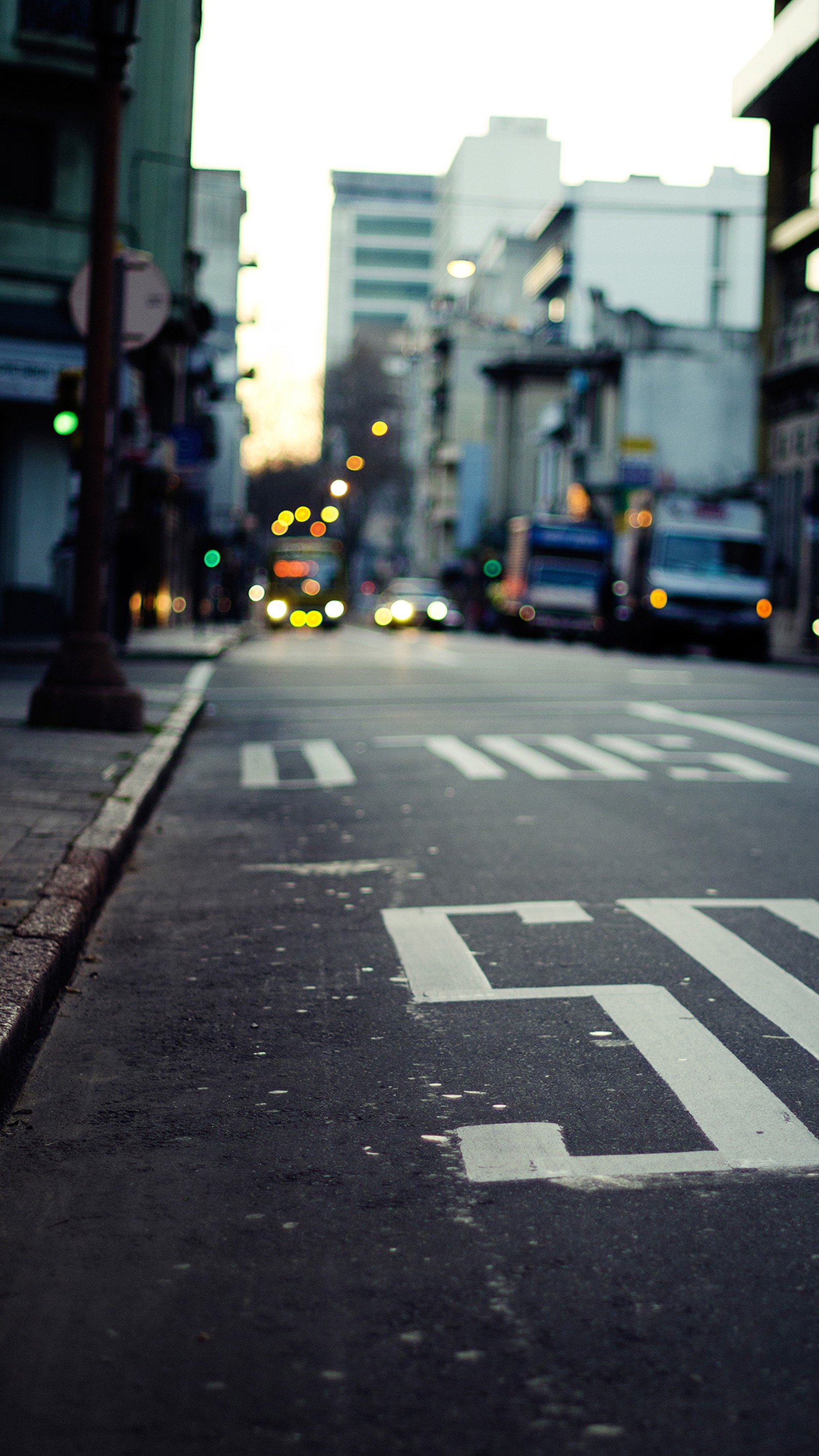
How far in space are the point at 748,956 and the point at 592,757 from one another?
701cm

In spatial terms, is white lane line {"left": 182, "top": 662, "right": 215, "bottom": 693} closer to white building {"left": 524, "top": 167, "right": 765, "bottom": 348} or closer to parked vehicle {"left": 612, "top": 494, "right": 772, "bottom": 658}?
parked vehicle {"left": 612, "top": 494, "right": 772, "bottom": 658}

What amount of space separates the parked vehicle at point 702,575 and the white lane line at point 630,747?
23.6m

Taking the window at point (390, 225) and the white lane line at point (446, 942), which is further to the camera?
the window at point (390, 225)

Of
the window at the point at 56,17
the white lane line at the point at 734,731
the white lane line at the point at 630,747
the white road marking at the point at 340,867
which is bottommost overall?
the white road marking at the point at 340,867

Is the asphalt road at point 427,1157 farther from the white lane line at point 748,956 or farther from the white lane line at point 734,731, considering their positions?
the white lane line at point 734,731

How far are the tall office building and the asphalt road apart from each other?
16930 centimetres

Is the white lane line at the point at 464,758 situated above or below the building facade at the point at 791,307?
below

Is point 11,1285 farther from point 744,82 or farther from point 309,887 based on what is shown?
point 744,82

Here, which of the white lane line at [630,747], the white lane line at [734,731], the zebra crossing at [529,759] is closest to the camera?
the zebra crossing at [529,759]

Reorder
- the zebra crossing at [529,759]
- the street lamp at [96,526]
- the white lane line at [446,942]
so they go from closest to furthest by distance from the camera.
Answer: the white lane line at [446,942]
the zebra crossing at [529,759]
the street lamp at [96,526]

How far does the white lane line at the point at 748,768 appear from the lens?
11.9 metres

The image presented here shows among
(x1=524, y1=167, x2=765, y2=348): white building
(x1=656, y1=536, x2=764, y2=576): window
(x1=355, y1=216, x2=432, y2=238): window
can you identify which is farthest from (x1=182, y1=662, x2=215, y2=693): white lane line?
(x1=355, y1=216, x2=432, y2=238): window

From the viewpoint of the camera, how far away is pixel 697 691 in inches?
819

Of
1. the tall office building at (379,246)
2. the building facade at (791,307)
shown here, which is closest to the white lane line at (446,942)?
the building facade at (791,307)
